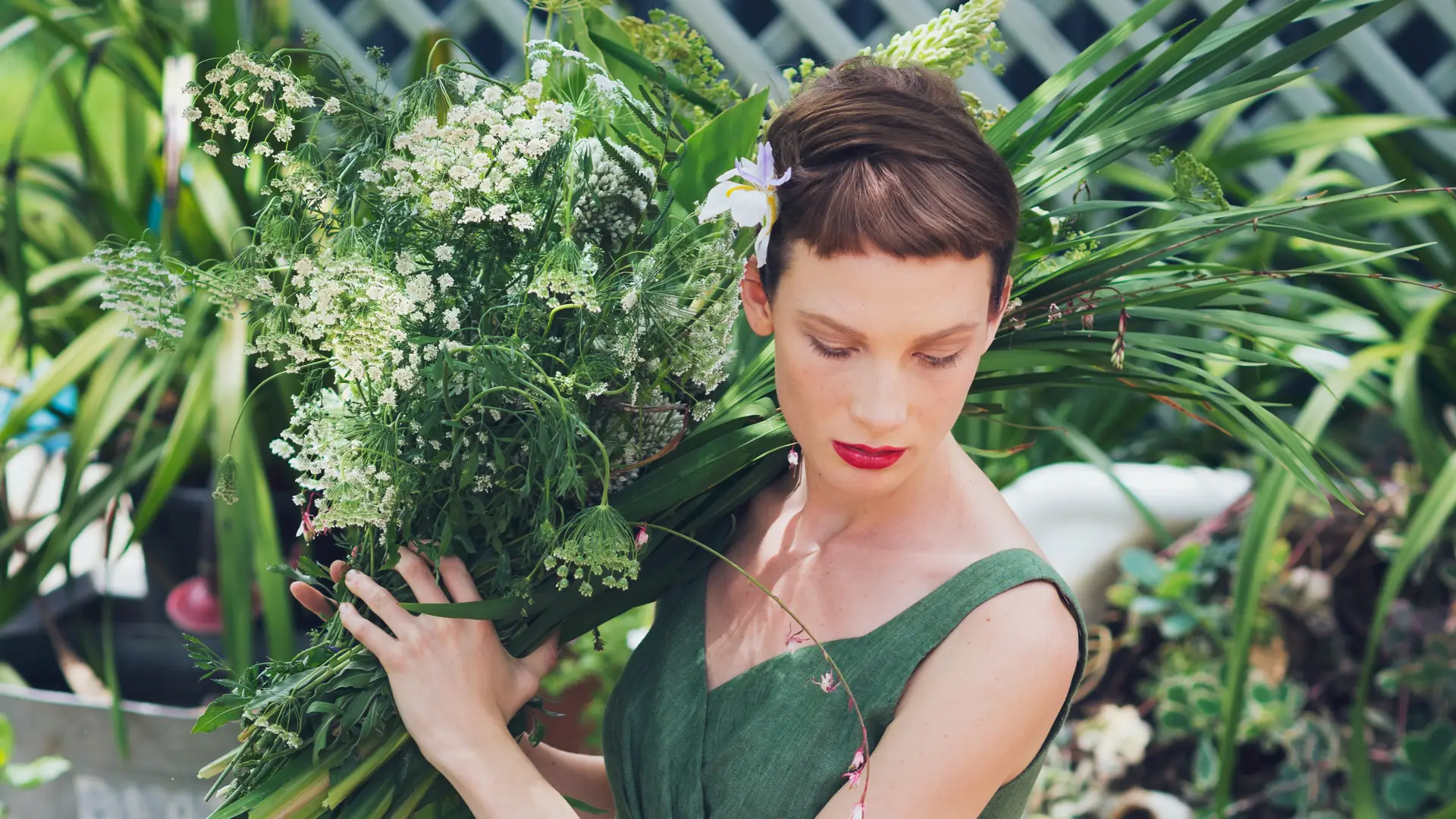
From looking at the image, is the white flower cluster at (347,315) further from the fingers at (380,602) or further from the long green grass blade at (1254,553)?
the long green grass blade at (1254,553)

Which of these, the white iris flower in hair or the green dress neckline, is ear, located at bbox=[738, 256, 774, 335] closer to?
the white iris flower in hair

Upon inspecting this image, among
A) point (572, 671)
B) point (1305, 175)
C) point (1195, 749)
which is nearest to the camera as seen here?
point (572, 671)

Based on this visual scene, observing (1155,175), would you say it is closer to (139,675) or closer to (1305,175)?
(1305,175)

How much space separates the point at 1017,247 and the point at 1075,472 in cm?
114

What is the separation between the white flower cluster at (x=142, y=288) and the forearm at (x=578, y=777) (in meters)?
0.51

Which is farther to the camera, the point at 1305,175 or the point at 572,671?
the point at 1305,175

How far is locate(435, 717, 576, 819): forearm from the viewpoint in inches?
37.9

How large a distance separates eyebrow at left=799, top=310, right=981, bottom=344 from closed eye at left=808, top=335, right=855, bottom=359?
14mm

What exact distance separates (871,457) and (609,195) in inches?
10.9

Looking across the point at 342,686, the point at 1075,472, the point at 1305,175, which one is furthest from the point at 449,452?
the point at 1305,175

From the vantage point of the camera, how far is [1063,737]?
2062 mm

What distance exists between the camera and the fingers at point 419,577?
0.98 meters

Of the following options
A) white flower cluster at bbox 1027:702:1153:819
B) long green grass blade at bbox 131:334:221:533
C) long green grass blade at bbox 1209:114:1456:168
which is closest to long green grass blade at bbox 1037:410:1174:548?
white flower cluster at bbox 1027:702:1153:819

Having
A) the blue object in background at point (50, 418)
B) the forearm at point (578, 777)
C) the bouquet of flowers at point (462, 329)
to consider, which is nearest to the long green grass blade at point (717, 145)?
the bouquet of flowers at point (462, 329)
